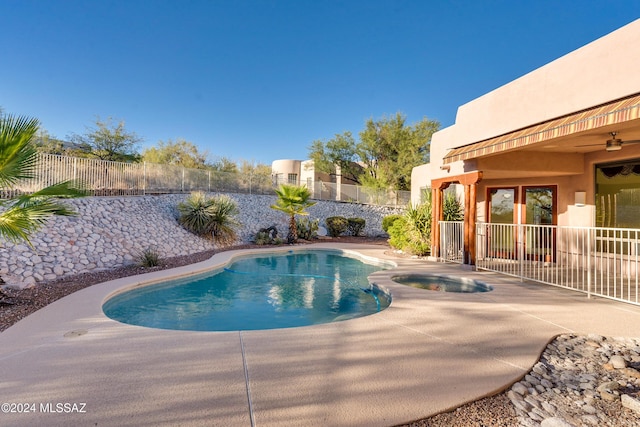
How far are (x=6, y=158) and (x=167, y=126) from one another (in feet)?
87.1

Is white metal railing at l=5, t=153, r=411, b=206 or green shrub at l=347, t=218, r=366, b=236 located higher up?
white metal railing at l=5, t=153, r=411, b=206

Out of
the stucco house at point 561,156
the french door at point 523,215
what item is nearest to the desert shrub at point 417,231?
the stucco house at point 561,156

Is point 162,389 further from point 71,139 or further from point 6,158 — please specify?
point 71,139

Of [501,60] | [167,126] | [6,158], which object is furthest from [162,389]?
[167,126]

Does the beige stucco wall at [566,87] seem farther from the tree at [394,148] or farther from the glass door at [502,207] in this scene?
the tree at [394,148]

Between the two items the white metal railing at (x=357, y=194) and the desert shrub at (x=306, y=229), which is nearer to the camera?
the desert shrub at (x=306, y=229)

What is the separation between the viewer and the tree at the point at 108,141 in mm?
21688

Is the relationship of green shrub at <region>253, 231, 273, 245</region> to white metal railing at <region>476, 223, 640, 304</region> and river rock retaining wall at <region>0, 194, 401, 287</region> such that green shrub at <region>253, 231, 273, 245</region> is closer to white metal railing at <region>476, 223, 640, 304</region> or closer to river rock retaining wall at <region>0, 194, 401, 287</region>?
river rock retaining wall at <region>0, 194, 401, 287</region>

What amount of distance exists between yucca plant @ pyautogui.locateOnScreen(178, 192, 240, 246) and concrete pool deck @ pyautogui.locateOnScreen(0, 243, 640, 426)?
8.85 meters

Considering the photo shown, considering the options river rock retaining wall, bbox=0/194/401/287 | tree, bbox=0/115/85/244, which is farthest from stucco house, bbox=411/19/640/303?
river rock retaining wall, bbox=0/194/401/287

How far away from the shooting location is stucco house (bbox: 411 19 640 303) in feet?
16.9

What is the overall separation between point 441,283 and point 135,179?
14047 mm

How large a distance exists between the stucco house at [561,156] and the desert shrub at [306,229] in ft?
27.2

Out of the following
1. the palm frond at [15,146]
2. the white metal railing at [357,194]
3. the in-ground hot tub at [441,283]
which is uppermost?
the white metal railing at [357,194]
